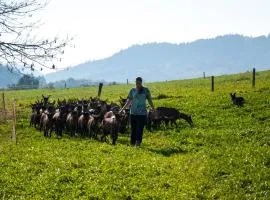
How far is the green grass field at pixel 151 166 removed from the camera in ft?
47.2

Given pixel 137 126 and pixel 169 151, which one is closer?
pixel 169 151

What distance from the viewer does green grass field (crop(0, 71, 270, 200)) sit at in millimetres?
14375

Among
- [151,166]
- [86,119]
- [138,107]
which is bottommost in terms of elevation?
[151,166]

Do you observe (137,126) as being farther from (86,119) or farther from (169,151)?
(86,119)

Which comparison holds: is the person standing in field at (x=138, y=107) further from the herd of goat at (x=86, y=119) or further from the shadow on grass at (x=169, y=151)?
the herd of goat at (x=86, y=119)

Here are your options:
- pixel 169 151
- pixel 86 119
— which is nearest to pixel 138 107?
pixel 169 151

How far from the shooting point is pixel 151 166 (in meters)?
17.0

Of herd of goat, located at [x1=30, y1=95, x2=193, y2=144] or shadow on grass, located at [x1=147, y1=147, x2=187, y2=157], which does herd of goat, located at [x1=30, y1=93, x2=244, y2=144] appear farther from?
shadow on grass, located at [x1=147, y1=147, x2=187, y2=157]

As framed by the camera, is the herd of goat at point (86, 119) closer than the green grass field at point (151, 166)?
No

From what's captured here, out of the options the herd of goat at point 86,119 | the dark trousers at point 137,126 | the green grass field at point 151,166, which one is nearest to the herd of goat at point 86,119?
the herd of goat at point 86,119

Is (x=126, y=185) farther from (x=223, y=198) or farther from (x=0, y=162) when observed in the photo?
(x=0, y=162)

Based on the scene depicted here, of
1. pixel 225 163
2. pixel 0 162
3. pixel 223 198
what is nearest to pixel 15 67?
pixel 0 162

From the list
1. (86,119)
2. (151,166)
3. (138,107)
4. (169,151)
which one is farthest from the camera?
(86,119)

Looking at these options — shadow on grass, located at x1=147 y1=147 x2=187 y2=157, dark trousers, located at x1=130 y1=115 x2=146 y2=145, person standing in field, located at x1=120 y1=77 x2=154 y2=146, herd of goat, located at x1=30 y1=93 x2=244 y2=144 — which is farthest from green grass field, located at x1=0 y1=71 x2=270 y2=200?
herd of goat, located at x1=30 y1=93 x2=244 y2=144
